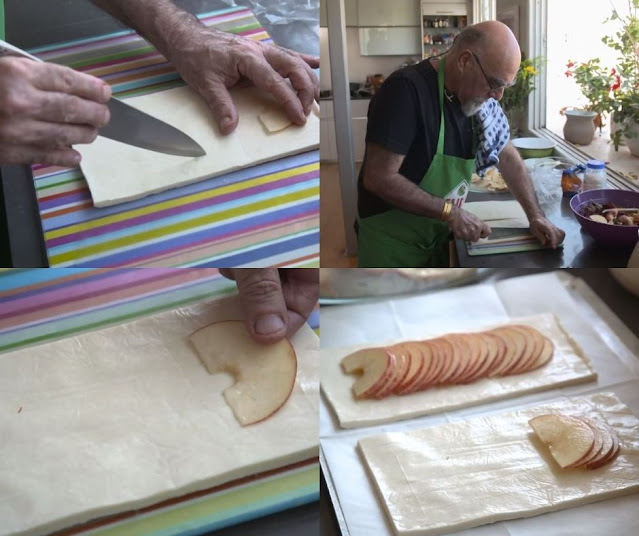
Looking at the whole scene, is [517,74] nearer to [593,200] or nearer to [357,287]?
[593,200]

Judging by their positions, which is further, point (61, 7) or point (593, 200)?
point (61, 7)

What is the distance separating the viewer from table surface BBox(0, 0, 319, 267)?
17.6 inches

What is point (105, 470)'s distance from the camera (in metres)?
0.42

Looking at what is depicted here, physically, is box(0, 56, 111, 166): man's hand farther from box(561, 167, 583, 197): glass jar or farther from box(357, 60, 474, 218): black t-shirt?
box(561, 167, 583, 197): glass jar

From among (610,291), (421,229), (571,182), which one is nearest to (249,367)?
(421,229)

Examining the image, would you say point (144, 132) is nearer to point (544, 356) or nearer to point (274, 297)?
point (274, 297)

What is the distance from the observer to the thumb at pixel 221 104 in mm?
503

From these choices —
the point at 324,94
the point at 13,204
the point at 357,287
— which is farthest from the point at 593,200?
the point at 13,204

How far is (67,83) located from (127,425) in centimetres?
26

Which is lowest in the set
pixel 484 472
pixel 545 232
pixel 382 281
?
pixel 484 472

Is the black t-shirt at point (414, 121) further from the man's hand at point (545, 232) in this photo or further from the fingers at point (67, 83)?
the fingers at point (67, 83)

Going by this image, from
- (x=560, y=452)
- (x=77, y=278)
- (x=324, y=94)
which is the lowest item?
(x=560, y=452)

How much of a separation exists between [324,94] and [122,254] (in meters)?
0.20

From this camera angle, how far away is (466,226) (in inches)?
16.3
